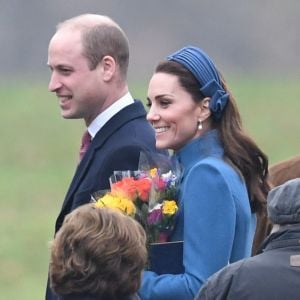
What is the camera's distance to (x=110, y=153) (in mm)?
6164

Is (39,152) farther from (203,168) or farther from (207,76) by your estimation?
(203,168)

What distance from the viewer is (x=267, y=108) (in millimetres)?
31812

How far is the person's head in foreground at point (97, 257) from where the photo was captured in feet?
17.1

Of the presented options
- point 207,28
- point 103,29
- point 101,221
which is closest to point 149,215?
point 101,221

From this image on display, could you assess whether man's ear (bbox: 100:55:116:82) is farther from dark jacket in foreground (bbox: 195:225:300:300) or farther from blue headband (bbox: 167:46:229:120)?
dark jacket in foreground (bbox: 195:225:300:300)

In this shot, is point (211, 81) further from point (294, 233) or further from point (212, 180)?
point (294, 233)

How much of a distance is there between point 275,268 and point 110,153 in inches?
48.1

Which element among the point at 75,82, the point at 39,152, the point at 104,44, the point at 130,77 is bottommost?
the point at 39,152

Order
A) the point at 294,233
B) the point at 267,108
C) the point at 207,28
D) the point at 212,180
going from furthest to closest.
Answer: the point at 207,28
the point at 267,108
the point at 212,180
the point at 294,233

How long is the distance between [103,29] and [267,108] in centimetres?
2549

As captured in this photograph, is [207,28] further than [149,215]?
Yes

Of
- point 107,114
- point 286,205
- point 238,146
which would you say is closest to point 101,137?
point 107,114

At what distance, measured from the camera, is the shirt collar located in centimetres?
633

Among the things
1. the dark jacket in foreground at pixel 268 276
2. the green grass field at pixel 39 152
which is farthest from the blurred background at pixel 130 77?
the dark jacket in foreground at pixel 268 276
